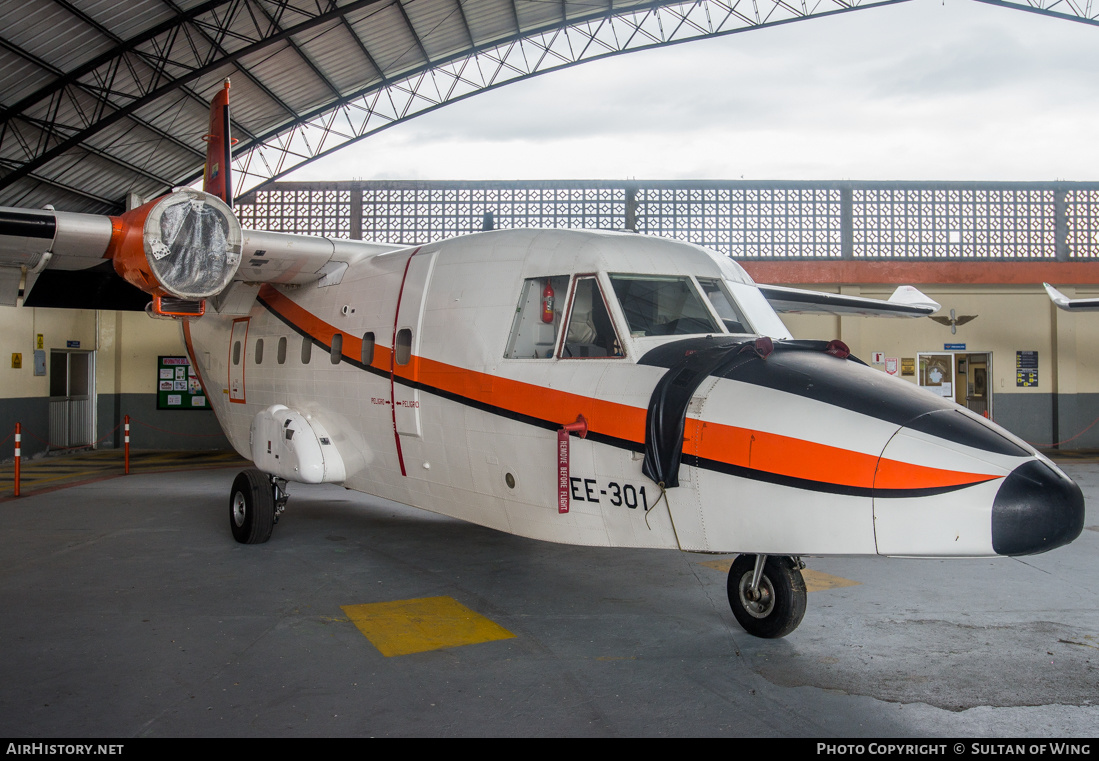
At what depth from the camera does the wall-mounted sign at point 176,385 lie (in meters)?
16.8

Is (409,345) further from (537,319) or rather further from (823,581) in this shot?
(823,581)

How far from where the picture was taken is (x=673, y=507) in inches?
163

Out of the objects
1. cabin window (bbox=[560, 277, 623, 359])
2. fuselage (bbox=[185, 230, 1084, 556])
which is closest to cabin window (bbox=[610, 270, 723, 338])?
fuselage (bbox=[185, 230, 1084, 556])

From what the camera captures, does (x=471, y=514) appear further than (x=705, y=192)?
No

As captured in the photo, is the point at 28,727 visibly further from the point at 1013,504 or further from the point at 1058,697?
the point at 1058,697

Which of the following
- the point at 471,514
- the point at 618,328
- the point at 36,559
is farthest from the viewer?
the point at 36,559

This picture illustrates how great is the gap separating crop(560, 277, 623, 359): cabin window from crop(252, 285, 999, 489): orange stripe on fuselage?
0.32m

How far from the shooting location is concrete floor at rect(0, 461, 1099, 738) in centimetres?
363

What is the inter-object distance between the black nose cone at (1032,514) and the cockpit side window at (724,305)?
1.91 m

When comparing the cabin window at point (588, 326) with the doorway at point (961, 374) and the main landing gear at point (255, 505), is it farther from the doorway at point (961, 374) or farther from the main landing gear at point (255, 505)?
the doorway at point (961, 374)

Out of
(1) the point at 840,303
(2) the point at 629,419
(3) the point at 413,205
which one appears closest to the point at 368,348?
(2) the point at 629,419

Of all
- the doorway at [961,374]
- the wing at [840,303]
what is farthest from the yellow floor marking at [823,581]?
the doorway at [961,374]

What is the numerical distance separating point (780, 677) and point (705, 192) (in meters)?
15.0
